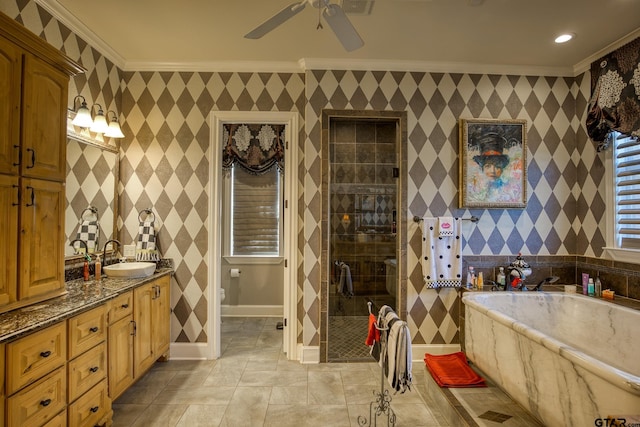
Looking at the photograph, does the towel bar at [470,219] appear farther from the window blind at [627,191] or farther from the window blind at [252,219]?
the window blind at [252,219]

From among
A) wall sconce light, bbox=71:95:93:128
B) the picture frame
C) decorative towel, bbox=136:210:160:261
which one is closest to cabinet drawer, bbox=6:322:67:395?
decorative towel, bbox=136:210:160:261

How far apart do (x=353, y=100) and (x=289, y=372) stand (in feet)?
8.59

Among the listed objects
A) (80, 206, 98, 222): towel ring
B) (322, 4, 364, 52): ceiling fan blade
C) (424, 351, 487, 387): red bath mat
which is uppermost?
(322, 4, 364, 52): ceiling fan blade

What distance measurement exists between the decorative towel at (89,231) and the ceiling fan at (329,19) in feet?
6.74

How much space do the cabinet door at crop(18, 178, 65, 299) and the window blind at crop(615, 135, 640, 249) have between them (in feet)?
14.0

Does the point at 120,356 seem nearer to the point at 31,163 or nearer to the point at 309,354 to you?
the point at 31,163

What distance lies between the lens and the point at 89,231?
274cm

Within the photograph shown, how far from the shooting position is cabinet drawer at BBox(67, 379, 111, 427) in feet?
5.84

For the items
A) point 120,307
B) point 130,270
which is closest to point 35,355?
point 120,307

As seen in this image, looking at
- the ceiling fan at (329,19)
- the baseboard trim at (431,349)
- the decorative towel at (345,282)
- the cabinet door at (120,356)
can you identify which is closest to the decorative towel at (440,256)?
the baseboard trim at (431,349)

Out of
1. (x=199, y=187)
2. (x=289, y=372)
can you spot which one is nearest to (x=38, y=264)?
(x=199, y=187)

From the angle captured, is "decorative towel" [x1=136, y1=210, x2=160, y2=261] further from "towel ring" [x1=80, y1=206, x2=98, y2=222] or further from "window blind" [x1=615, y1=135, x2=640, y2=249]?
"window blind" [x1=615, y1=135, x2=640, y2=249]

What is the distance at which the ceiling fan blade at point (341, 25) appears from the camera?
5.38 ft

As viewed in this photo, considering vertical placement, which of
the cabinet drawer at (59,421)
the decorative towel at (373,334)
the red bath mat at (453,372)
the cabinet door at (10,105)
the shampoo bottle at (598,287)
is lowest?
the red bath mat at (453,372)
